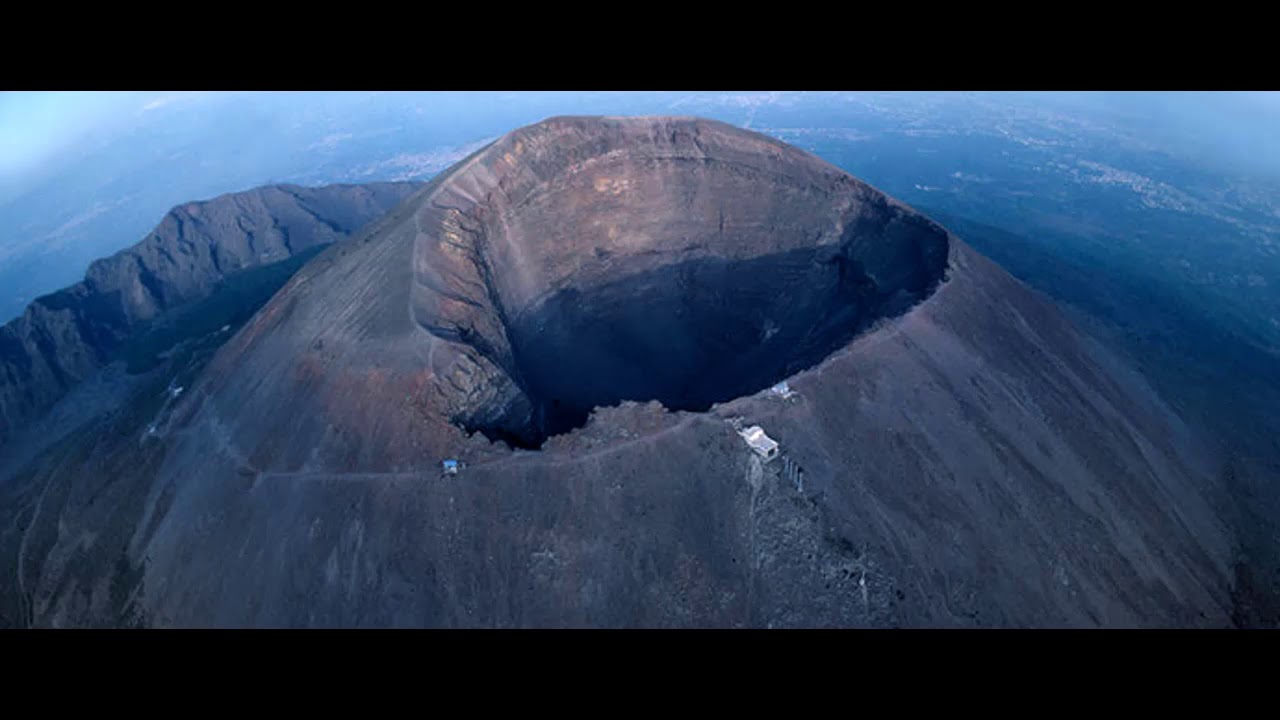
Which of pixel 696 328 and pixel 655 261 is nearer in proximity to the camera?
pixel 696 328

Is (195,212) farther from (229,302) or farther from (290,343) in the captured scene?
(290,343)

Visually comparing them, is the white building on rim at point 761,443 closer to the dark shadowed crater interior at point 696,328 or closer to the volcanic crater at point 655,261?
the dark shadowed crater interior at point 696,328

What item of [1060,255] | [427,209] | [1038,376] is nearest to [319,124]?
[427,209]

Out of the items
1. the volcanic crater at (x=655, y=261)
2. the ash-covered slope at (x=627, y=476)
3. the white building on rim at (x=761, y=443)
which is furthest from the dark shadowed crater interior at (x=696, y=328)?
the white building on rim at (x=761, y=443)

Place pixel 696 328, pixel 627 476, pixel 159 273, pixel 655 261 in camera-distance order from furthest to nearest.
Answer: pixel 159 273 → pixel 655 261 → pixel 696 328 → pixel 627 476

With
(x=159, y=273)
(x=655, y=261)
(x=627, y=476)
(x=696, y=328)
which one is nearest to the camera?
(x=627, y=476)

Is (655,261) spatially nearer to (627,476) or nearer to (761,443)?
(761,443)

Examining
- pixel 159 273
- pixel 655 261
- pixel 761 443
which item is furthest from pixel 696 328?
pixel 159 273
